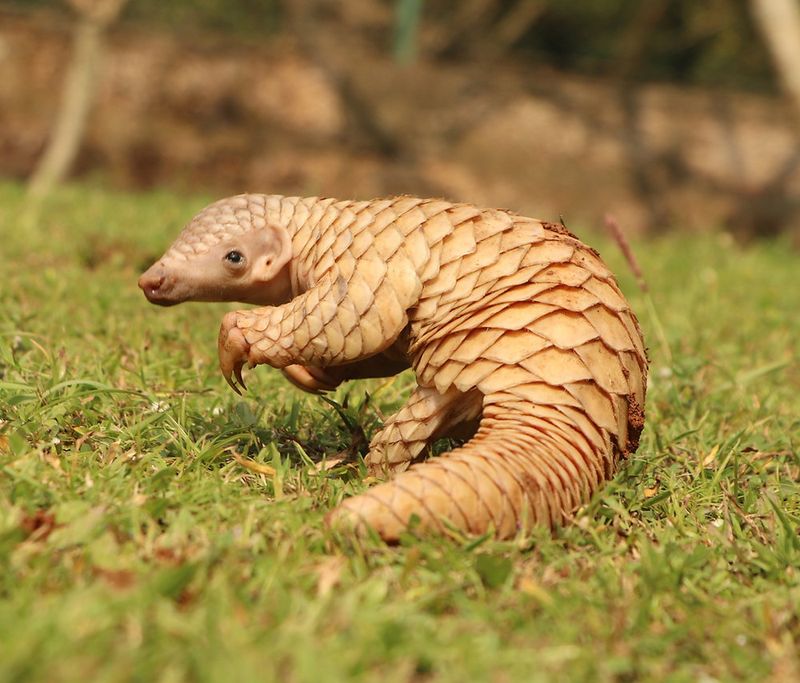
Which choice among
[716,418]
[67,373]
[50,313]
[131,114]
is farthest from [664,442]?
[131,114]

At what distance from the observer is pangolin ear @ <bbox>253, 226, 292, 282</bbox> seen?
8.28 feet

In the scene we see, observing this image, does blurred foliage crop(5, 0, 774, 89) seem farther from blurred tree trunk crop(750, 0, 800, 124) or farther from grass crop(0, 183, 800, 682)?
grass crop(0, 183, 800, 682)

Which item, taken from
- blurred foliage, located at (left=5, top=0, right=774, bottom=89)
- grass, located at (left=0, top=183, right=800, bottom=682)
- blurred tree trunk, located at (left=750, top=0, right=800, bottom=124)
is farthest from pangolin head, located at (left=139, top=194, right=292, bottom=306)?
blurred foliage, located at (left=5, top=0, right=774, bottom=89)

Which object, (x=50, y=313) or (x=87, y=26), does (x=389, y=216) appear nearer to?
(x=50, y=313)

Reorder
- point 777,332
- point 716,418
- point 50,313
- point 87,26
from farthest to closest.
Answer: point 87,26 < point 777,332 < point 50,313 < point 716,418

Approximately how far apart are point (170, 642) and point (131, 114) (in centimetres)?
692

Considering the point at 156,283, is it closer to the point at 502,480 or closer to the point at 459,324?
the point at 459,324

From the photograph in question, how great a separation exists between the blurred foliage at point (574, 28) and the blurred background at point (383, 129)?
0.39m

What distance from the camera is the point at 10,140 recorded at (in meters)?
7.75

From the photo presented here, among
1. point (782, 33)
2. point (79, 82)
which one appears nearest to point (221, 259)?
point (79, 82)

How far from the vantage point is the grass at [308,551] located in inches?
61.7

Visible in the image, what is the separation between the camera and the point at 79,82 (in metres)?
6.58

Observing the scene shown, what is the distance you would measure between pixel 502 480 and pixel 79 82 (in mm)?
5429

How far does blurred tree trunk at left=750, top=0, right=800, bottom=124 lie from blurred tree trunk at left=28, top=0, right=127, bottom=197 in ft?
13.5
